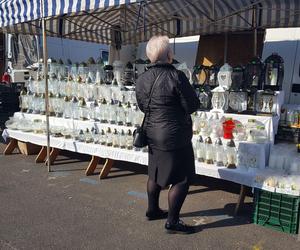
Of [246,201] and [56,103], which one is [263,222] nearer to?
[246,201]

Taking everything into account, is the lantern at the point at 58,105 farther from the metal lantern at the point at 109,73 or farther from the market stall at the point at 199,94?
the metal lantern at the point at 109,73

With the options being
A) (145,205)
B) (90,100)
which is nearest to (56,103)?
(90,100)

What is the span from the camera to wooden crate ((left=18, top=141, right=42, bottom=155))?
6.53 metres

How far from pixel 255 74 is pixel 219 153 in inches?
54.5

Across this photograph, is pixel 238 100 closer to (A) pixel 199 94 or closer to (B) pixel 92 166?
(A) pixel 199 94

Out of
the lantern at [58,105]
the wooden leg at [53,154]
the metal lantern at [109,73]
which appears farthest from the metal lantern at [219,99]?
the wooden leg at [53,154]

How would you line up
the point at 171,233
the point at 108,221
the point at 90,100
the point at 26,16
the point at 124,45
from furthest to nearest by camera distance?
1. the point at 124,45
2. the point at 90,100
3. the point at 26,16
4. the point at 108,221
5. the point at 171,233

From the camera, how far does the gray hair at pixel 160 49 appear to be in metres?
3.25

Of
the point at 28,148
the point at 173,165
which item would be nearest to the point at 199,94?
the point at 173,165

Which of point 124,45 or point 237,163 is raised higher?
point 124,45

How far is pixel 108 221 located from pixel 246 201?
1766mm

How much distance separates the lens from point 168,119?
326 centimetres

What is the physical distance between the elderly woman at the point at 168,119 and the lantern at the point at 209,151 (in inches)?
38.1

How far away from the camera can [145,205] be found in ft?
14.0
